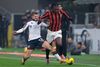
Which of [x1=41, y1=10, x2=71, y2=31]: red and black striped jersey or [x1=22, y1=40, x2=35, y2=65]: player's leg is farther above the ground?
[x1=41, y1=10, x2=71, y2=31]: red and black striped jersey

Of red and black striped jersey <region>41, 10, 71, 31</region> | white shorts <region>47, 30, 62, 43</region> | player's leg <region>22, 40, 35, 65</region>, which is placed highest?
red and black striped jersey <region>41, 10, 71, 31</region>

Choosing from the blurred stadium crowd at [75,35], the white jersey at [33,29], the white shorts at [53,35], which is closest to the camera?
the white shorts at [53,35]

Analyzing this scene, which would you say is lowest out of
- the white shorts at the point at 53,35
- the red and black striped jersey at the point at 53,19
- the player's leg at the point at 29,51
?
the player's leg at the point at 29,51

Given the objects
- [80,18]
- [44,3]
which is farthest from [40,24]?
[44,3]

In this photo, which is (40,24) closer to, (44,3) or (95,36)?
(95,36)

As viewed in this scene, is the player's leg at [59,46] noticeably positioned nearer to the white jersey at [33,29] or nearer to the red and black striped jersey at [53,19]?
the red and black striped jersey at [53,19]

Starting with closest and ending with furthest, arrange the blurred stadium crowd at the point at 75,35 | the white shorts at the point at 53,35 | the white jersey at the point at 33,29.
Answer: the white shorts at the point at 53,35, the white jersey at the point at 33,29, the blurred stadium crowd at the point at 75,35

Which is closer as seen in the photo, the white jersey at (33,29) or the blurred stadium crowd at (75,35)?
the white jersey at (33,29)

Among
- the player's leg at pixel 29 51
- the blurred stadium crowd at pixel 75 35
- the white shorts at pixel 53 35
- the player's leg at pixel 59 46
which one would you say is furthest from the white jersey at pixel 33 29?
the blurred stadium crowd at pixel 75 35

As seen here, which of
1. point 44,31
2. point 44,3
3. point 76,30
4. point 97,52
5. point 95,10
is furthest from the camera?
point 44,3

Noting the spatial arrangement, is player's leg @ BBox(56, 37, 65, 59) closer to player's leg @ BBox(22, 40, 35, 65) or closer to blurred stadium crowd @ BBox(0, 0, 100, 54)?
player's leg @ BBox(22, 40, 35, 65)

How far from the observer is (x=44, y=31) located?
33.2m

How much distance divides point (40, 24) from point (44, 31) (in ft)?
45.8

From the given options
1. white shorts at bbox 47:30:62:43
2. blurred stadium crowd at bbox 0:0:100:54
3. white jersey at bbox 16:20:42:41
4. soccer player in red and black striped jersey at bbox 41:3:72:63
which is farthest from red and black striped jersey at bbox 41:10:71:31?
blurred stadium crowd at bbox 0:0:100:54
